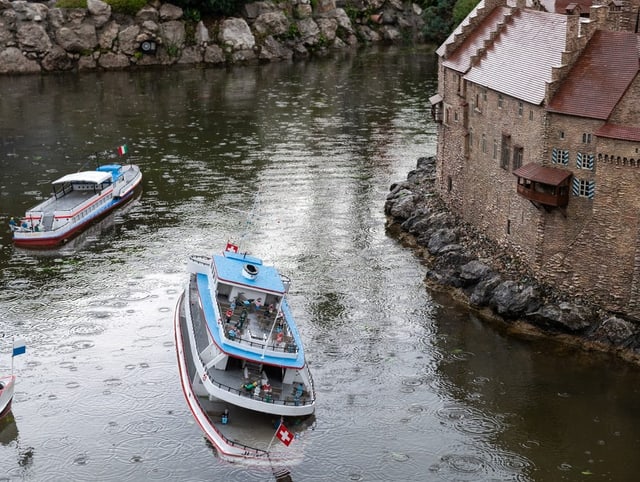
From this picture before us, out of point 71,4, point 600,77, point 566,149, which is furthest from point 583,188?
point 71,4

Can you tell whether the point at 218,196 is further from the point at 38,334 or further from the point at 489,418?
the point at 489,418

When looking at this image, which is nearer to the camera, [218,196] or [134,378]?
[134,378]

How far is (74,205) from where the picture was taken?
76.6m

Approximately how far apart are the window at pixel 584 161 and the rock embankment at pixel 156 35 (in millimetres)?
102786

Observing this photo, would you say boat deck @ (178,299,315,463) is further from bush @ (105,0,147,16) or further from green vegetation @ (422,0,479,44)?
green vegetation @ (422,0,479,44)

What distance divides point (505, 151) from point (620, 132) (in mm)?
11228

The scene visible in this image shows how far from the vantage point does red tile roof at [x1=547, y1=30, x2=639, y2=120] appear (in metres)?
53.4

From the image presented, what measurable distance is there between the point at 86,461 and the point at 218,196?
1605 inches

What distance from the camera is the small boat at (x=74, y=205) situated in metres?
71.2

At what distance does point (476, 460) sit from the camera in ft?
147

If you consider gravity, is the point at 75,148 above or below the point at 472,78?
below

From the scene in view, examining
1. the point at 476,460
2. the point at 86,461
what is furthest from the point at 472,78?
the point at 86,461

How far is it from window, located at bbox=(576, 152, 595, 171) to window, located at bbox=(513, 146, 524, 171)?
5556mm

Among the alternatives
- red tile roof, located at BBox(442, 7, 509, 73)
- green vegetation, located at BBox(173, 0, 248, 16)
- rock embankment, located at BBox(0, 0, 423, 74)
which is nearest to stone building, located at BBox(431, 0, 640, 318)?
red tile roof, located at BBox(442, 7, 509, 73)
